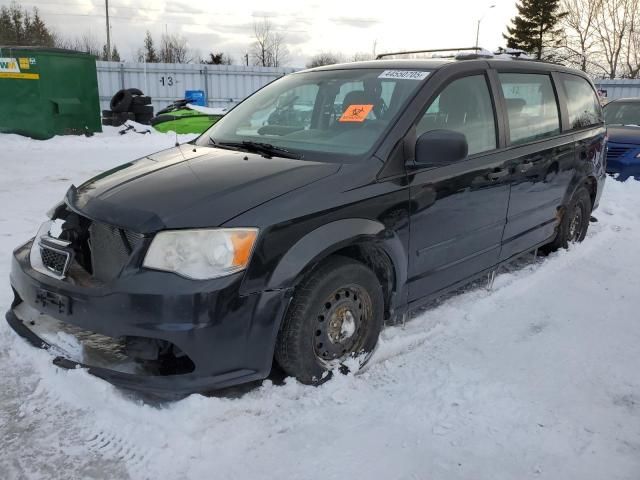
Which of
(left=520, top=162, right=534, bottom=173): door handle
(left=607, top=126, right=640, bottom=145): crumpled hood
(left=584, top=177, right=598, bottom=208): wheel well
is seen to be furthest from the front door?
(left=607, top=126, right=640, bottom=145): crumpled hood

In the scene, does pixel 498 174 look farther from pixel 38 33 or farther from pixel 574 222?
pixel 38 33

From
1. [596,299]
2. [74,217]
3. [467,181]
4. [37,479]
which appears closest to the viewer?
[37,479]

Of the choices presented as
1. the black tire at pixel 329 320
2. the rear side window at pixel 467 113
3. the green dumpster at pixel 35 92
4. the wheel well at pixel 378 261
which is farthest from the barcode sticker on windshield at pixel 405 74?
the green dumpster at pixel 35 92

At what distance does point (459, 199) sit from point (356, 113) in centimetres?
86

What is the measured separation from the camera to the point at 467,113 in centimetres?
367

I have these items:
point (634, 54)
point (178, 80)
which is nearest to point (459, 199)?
point (178, 80)

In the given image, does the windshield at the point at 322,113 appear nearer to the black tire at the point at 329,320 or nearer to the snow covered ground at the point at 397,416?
the black tire at the point at 329,320

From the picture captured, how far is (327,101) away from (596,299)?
2601 millimetres

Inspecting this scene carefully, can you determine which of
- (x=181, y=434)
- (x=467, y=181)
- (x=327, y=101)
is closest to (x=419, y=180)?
(x=467, y=181)

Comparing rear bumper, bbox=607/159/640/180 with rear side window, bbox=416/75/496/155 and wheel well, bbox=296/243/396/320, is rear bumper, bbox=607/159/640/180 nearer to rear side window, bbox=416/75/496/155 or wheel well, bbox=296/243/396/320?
rear side window, bbox=416/75/496/155

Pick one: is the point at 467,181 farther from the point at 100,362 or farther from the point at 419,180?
the point at 100,362

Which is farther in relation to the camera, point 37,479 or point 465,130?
point 465,130

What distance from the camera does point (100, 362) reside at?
2623 mm

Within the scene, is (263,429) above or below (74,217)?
below
